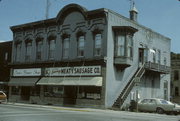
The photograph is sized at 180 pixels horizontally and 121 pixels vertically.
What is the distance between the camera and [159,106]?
1047 inches

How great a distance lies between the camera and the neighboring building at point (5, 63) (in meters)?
42.7

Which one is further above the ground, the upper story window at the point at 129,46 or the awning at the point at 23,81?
the upper story window at the point at 129,46

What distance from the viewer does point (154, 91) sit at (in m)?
37.9

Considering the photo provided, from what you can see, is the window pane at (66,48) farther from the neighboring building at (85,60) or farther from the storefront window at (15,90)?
the storefront window at (15,90)

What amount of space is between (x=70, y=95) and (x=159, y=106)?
422 inches

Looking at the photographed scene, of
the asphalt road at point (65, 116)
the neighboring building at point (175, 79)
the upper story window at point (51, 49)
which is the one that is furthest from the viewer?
the neighboring building at point (175, 79)

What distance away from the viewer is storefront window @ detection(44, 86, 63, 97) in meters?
33.8

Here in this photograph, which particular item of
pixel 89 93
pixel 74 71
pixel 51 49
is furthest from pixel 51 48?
pixel 89 93

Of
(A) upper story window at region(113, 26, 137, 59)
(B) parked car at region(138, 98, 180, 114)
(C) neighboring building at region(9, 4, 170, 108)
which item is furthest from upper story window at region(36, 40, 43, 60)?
(B) parked car at region(138, 98, 180, 114)

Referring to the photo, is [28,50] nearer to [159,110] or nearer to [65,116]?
[159,110]

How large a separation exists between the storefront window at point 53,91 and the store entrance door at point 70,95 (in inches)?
26.9

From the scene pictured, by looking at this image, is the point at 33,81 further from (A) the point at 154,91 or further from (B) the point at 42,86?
(A) the point at 154,91

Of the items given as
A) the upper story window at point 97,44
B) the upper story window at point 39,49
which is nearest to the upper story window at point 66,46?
the upper story window at point 39,49

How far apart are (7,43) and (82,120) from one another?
3009cm
